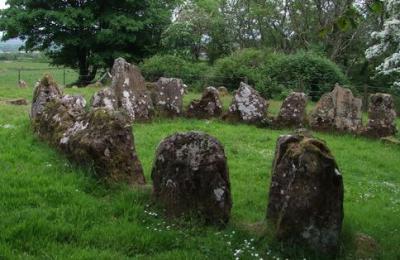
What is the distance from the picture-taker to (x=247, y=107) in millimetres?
17578

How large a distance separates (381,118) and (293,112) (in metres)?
2.64

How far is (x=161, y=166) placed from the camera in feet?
23.9

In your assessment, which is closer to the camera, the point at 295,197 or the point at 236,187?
the point at 295,197

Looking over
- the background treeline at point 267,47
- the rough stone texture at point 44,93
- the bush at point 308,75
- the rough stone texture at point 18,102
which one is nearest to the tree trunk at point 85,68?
the background treeline at point 267,47

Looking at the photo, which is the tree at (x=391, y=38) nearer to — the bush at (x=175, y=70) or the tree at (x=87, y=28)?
the bush at (x=175, y=70)

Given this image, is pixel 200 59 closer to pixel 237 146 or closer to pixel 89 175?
pixel 237 146

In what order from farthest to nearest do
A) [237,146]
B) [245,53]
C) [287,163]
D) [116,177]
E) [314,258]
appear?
[245,53]
[237,146]
[116,177]
[287,163]
[314,258]

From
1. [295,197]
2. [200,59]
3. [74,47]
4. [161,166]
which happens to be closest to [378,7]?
[295,197]

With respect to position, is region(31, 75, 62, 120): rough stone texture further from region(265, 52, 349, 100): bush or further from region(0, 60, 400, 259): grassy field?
region(265, 52, 349, 100): bush

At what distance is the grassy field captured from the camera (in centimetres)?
611

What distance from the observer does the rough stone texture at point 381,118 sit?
16.7 metres

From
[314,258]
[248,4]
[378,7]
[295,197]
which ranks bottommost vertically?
[314,258]

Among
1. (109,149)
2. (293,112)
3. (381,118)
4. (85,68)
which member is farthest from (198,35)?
(109,149)

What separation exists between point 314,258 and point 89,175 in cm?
359
